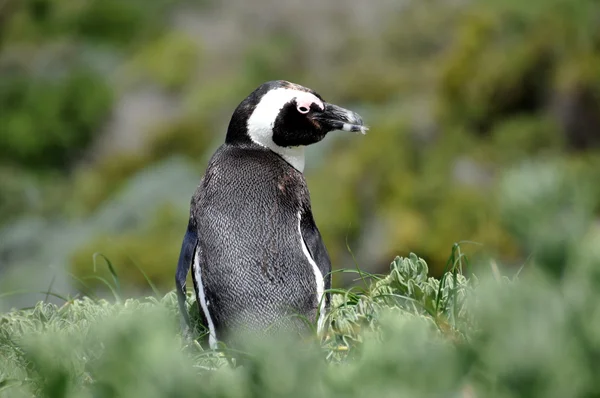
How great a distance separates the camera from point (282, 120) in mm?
2562

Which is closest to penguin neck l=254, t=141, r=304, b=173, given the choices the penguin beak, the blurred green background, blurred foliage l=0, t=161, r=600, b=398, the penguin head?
the penguin head

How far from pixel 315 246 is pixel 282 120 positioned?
14.5 inches

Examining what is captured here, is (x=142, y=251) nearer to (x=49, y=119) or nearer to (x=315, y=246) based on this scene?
(x=49, y=119)

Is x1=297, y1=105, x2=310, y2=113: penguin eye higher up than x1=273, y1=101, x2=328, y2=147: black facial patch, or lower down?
higher up

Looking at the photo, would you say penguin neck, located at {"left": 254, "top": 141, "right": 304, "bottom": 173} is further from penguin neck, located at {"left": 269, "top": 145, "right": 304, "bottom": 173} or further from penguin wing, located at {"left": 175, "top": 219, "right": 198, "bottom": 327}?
penguin wing, located at {"left": 175, "top": 219, "right": 198, "bottom": 327}

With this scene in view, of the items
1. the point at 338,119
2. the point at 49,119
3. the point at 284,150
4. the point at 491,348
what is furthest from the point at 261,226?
the point at 49,119

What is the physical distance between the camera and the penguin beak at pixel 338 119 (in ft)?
8.69

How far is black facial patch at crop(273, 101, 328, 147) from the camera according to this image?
2.57m

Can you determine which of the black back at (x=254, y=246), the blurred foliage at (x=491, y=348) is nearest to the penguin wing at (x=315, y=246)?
the black back at (x=254, y=246)

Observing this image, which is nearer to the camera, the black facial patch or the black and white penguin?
the black and white penguin

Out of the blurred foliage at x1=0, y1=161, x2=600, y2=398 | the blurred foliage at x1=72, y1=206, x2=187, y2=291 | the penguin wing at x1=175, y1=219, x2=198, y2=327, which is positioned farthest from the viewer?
the blurred foliage at x1=72, y1=206, x2=187, y2=291

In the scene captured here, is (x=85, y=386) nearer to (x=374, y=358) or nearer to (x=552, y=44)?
(x=374, y=358)

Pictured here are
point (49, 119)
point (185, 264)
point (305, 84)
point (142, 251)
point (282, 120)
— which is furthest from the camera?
point (49, 119)

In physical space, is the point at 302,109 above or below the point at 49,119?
above
